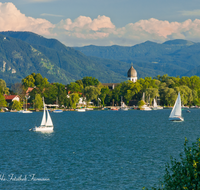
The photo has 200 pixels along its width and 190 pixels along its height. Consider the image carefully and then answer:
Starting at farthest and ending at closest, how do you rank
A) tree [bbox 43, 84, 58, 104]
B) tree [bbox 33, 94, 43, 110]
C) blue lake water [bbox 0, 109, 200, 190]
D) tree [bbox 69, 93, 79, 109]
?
tree [bbox 43, 84, 58, 104], tree [bbox 69, 93, 79, 109], tree [bbox 33, 94, 43, 110], blue lake water [bbox 0, 109, 200, 190]

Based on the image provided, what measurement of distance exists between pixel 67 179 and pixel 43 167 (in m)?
6.08

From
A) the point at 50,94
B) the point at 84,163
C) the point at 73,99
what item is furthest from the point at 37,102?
the point at 84,163

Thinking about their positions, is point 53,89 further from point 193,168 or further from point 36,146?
point 193,168

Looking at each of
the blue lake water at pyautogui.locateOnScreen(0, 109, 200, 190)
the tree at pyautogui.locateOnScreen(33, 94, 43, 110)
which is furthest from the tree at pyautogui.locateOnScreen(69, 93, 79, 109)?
the blue lake water at pyautogui.locateOnScreen(0, 109, 200, 190)

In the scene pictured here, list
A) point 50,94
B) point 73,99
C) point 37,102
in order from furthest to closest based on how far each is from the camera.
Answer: point 50,94
point 73,99
point 37,102

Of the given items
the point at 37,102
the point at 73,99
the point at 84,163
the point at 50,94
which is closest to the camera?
the point at 84,163

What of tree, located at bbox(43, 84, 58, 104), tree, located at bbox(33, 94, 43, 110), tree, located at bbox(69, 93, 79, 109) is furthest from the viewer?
tree, located at bbox(43, 84, 58, 104)

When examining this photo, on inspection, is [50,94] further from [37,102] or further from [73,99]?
[37,102]

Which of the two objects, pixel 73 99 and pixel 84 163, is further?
pixel 73 99

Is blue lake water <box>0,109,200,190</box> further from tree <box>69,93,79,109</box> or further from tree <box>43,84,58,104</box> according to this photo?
tree <box>43,84,58,104</box>

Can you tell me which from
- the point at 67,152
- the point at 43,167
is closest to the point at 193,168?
the point at 43,167

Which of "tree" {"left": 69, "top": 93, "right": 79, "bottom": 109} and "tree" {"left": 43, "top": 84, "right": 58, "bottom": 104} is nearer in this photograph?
"tree" {"left": 69, "top": 93, "right": 79, "bottom": 109}

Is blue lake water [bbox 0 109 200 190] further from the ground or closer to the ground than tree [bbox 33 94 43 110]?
closer to the ground

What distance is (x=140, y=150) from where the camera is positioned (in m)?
50.9
